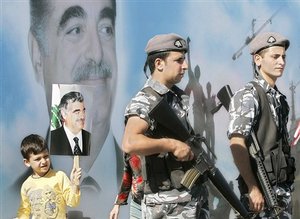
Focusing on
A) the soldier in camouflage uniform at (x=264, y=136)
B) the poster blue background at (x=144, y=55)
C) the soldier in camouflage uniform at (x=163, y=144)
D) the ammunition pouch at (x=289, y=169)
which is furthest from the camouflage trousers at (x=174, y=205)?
the poster blue background at (x=144, y=55)

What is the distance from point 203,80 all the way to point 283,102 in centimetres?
137

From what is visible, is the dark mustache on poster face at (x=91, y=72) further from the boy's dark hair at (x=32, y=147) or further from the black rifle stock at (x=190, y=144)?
the black rifle stock at (x=190, y=144)

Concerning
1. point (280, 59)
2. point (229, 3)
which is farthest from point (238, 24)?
point (280, 59)

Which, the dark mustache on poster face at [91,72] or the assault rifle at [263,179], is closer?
the assault rifle at [263,179]

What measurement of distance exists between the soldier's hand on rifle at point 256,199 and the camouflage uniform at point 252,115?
46 millimetres

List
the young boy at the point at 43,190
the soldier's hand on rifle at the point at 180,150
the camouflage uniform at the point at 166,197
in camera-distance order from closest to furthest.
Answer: the soldier's hand on rifle at the point at 180,150, the camouflage uniform at the point at 166,197, the young boy at the point at 43,190

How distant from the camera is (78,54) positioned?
431 centimetres

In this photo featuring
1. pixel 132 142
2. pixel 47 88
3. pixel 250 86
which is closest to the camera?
pixel 132 142

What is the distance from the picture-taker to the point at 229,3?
437 centimetres

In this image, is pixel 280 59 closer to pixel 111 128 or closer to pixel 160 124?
pixel 160 124

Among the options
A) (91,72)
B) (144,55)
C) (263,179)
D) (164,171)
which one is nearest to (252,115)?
(263,179)

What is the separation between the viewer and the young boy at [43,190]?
12.1 feet

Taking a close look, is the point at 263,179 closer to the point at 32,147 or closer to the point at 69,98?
the point at 32,147

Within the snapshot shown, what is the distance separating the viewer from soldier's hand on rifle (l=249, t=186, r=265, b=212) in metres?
2.84
